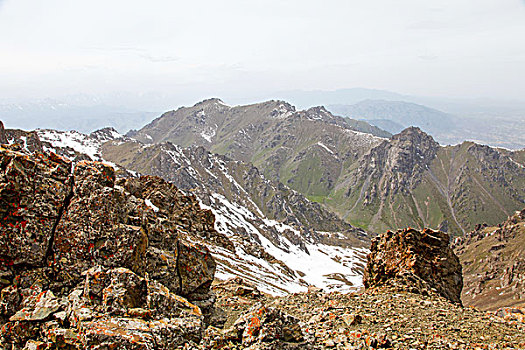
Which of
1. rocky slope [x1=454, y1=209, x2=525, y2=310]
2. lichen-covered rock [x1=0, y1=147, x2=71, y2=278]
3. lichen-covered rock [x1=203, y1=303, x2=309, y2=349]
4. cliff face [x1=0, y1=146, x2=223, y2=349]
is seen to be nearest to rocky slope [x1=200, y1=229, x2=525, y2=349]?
lichen-covered rock [x1=203, y1=303, x2=309, y2=349]

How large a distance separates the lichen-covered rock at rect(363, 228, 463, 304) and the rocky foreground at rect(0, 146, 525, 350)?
7.94 metres

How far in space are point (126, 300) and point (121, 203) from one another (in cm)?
619

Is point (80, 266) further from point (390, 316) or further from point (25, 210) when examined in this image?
point (390, 316)

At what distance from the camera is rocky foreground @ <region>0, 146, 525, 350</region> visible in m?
12.2

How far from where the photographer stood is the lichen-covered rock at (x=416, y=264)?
103ft

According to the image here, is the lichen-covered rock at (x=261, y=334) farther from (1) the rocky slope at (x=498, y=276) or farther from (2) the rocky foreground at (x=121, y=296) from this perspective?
(1) the rocky slope at (x=498, y=276)

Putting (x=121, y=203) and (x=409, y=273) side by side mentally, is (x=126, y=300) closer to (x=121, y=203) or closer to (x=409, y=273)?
(x=121, y=203)

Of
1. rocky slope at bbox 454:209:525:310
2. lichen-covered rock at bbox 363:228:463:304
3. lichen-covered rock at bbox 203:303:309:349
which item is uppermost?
lichen-covered rock at bbox 203:303:309:349

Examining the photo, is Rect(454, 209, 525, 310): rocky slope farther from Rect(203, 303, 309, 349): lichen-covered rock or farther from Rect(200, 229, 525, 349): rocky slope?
Rect(203, 303, 309, 349): lichen-covered rock

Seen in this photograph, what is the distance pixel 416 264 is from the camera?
3334 centimetres

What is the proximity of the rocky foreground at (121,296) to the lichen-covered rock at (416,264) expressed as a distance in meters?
7.94

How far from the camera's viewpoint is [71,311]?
12500 millimetres

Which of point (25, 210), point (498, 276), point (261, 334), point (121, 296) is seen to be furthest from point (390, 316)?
point (498, 276)

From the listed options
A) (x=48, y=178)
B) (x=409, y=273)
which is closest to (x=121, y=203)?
(x=48, y=178)
